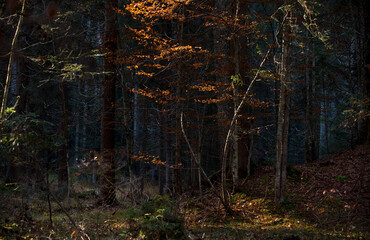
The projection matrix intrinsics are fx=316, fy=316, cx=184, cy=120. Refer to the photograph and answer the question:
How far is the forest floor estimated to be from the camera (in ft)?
21.8

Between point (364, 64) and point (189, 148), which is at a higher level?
point (364, 64)

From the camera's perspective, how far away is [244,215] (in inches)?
371

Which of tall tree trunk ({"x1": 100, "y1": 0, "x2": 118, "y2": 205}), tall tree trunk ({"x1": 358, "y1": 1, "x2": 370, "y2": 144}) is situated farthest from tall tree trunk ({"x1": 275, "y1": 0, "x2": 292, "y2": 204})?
tall tree trunk ({"x1": 358, "y1": 1, "x2": 370, "y2": 144})

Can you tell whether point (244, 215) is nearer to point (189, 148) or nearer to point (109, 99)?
point (189, 148)

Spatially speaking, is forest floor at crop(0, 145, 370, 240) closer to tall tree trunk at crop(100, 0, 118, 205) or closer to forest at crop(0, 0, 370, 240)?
forest at crop(0, 0, 370, 240)

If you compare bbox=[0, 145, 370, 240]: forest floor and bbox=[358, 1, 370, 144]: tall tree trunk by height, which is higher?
bbox=[358, 1, 370, 144]: tall tree trunk

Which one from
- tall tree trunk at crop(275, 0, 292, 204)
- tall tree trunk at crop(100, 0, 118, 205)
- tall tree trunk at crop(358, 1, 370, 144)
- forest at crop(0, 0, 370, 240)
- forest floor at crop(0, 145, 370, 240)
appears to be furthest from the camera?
tall tree trunk at crop(358, 1, 370, 144)

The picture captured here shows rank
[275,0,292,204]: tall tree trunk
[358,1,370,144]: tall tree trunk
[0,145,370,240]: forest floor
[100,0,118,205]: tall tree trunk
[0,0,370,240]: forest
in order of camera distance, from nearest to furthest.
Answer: [0,145,370,240]: forest floor
[0,0,370,240]: forest
[275,0,292,204]: tall tree trunk
[100,0,118,205]: tall tree trunk
[358,1,370,144]: tall tree trunk

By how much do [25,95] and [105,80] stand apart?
4470mm

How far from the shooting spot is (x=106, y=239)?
22.3 ft

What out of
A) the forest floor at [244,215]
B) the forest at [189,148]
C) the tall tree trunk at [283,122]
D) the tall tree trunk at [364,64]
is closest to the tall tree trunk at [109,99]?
the forest at [189,148]

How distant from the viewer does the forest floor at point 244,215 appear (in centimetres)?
663

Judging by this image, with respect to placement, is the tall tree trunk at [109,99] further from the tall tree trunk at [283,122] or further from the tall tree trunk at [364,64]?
the tall tree trunk at [364,64]

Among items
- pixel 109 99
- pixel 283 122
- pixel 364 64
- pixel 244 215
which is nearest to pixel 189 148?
pixel 244 215
